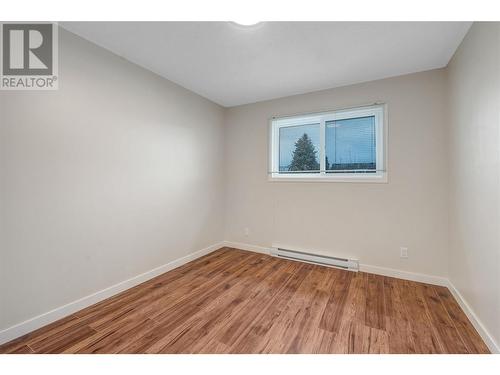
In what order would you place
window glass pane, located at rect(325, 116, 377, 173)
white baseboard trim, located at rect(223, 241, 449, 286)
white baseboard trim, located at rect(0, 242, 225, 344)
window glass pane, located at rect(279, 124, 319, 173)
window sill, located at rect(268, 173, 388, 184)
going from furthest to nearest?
window glass pane, located at rect(279, 124, 319, 173) < window glass pane, located at rect(325, 116, 377, 173) < window sill, located at rect(268, 173, 388, 184) < white baseboard trim, located at rect(223, 241, 449, 286) < white baseboard trim, located at rect(0, 242, 225, 344)

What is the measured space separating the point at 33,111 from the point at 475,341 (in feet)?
11.6

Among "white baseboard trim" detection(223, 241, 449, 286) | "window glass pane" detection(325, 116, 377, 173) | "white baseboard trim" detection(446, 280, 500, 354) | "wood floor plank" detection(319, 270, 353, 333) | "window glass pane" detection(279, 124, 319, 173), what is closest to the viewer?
"white baseboard trim" detection(446, 280, 500, 354)

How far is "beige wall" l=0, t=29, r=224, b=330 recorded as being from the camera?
1.46m

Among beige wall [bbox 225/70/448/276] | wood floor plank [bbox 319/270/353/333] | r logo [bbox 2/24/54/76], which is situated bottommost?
wood floor plank [bbox 319/270/353/333]

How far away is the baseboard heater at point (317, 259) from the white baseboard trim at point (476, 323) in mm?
881

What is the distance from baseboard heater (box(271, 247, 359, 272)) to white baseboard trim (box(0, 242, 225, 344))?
4.60 feet

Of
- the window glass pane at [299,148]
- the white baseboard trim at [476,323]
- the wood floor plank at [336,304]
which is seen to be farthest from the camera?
the window glass pane at [299,148]

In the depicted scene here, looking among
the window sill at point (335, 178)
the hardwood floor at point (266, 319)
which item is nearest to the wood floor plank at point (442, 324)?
the hardwood floor at point (266, 319)

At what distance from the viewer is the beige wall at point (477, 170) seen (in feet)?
4.32

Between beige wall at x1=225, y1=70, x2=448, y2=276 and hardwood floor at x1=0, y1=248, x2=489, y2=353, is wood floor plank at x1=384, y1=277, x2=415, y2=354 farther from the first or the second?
beige wall at x1=225, y1=70, x2=448, y2=276

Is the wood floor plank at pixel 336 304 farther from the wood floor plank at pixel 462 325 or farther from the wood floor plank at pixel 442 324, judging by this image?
the wood floor plank at pixel 462 325

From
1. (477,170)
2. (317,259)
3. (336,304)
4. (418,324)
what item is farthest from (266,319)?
(477,170)

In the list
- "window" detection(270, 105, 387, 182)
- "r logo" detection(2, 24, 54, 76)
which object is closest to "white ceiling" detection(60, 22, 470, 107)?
"r logo" detection(2, 24, 54, 76)

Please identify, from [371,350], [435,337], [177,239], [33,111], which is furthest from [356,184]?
[33,111]
